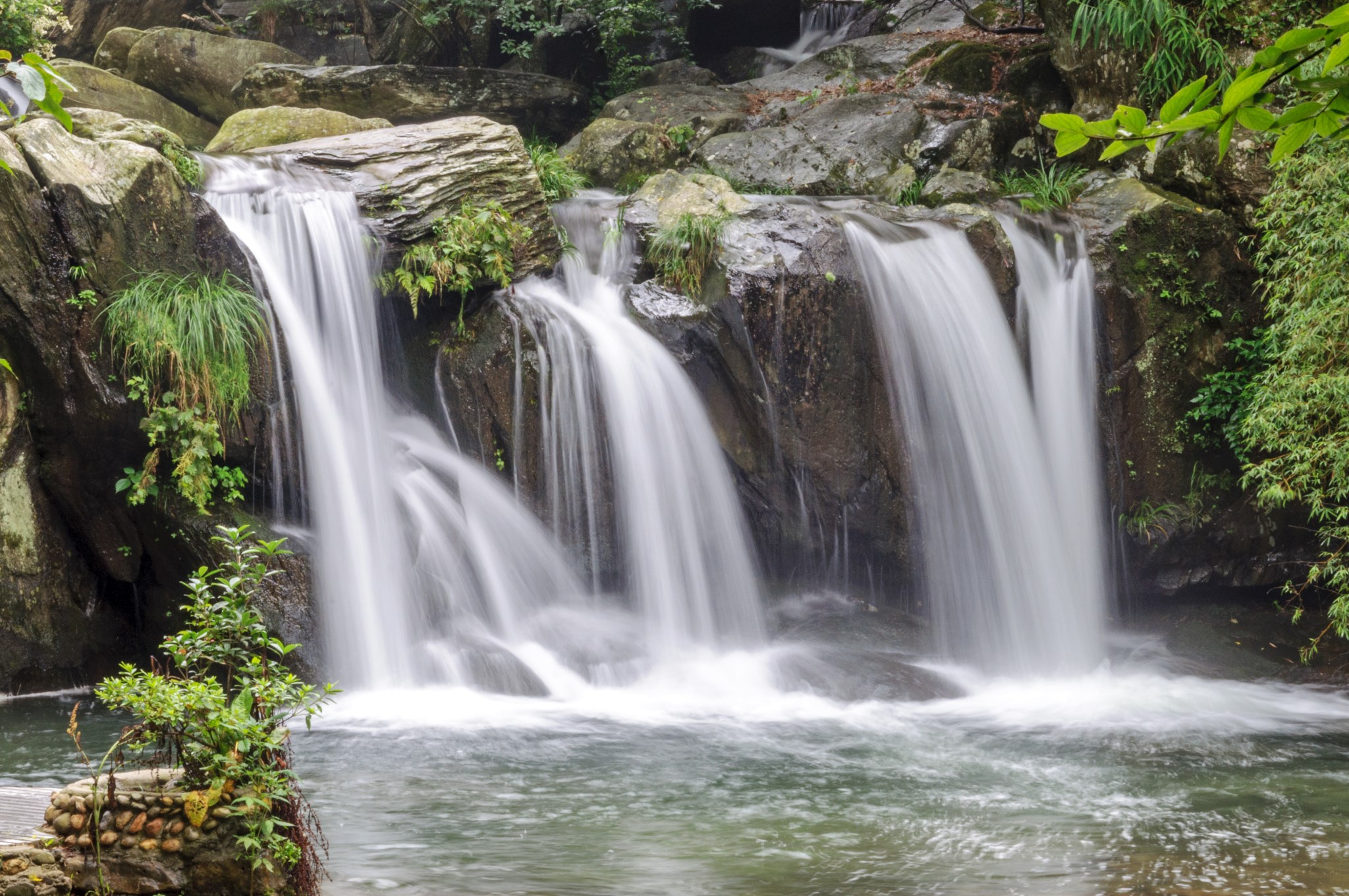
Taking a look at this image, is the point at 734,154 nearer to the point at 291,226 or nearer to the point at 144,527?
the point at 291,226

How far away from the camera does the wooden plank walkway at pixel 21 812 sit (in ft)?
10.6

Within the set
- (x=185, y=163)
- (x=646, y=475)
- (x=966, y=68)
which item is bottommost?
(x=646, y=475)

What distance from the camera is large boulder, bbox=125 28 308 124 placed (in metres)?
13.6

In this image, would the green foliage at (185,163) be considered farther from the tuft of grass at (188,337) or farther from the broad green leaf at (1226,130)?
the broad green leaf at (1226,130)

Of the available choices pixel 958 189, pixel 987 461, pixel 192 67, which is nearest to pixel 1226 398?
pixel 987 461

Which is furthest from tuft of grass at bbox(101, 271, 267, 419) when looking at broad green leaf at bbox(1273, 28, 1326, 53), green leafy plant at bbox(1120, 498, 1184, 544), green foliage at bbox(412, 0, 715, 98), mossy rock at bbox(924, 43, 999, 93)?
mossy rock at bbox(924, 43, 999, 93)

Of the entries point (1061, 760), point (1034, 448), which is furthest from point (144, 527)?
point (1034, 448)

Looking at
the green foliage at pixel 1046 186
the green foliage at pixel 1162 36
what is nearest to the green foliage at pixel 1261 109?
the green foliage at pixel 1046 186

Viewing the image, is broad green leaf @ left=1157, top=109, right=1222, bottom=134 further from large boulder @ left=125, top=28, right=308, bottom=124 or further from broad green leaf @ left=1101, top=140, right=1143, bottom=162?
large boulder @ left=125, top=28, right=308, bottom=124

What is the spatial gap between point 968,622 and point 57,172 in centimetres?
738

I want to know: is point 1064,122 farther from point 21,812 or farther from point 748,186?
point 748,186

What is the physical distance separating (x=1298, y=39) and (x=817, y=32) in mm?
16426

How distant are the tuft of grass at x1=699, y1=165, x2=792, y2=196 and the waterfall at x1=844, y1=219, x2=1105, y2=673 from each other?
2656mm

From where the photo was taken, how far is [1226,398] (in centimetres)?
886
